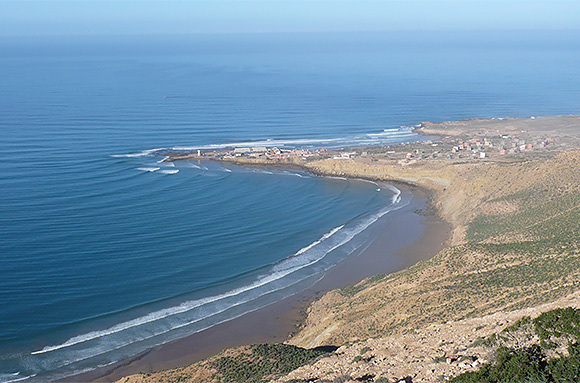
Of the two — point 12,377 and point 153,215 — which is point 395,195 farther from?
point 12,377

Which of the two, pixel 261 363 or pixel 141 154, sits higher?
pixel 141 154

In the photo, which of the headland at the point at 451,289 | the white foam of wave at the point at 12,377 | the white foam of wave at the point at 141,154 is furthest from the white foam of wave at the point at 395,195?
the white foam of wave at the point at 12,377

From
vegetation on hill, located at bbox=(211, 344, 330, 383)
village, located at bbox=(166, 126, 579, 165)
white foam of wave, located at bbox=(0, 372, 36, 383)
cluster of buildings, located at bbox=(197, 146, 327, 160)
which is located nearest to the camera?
vegetation on hill, located at bbox=(211, 344, 330, 383)

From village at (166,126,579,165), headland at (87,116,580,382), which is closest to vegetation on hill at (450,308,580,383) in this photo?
headland at (87,116,580,382)

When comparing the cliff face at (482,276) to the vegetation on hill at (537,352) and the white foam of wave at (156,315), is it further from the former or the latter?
the vegetation on hill at (537,352)

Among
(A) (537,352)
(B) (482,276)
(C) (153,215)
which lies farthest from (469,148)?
(A) (537,352)

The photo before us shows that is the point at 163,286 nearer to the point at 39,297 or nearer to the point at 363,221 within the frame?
the point at 39,297

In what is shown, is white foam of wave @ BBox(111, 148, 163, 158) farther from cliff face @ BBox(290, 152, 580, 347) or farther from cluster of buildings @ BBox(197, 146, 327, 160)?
cliff face @ BBox(290, 152, 580, 347)

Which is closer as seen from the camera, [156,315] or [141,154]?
[156,315]

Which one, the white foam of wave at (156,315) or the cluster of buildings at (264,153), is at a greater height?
the cluster of buildings at (264,153)
